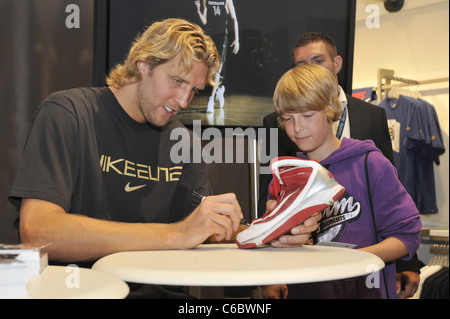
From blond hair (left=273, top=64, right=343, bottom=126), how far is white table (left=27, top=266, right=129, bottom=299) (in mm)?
1013

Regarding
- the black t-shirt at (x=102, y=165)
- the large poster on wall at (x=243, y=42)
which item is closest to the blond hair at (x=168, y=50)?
the black t-shirt at (x=102, y=165)

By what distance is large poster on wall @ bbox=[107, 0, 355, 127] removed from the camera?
7.36 feet

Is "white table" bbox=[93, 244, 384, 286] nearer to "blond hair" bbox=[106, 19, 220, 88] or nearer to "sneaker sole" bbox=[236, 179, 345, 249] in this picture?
"sneaker sole" bbox=[236, 179, 345, 249]

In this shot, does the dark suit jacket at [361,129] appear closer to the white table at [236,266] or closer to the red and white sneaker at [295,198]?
the red and white sneaker at [295,198]

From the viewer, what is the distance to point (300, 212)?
1163 mm

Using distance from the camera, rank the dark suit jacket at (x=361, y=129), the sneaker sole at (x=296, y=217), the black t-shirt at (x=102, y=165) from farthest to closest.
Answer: the dark suit jacket at (x=361, y=129), the black t-shirt at (x=102, y=165), the sneaker sole at (x=296, y=217)

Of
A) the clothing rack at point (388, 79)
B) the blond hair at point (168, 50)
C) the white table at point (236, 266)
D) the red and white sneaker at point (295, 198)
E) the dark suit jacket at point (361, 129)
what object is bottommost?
the white table at point (236, 266)

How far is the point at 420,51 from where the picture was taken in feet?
14.8

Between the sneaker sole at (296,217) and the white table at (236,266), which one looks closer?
the white table at (236,266)

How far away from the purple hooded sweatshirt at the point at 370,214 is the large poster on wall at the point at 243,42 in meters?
0.79

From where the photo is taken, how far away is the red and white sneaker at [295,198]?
3.77 ft

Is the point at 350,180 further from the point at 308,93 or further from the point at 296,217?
the point at 296,217

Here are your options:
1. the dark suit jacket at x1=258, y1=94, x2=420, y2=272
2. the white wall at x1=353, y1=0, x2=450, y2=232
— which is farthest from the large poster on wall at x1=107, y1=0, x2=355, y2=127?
the white wall at x1=353, y1=0, x2=450, y2=232

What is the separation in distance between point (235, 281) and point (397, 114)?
3.90 meters
